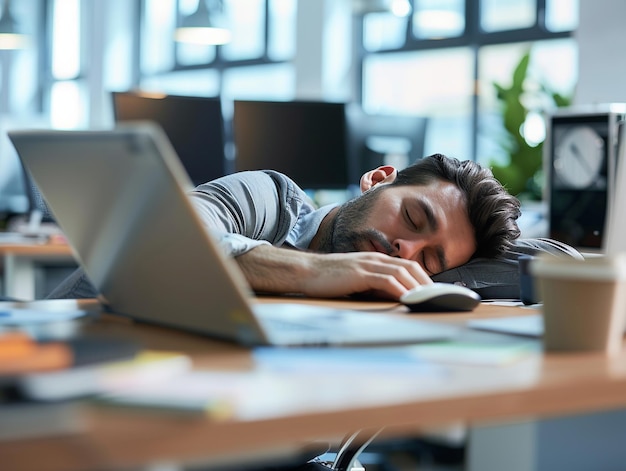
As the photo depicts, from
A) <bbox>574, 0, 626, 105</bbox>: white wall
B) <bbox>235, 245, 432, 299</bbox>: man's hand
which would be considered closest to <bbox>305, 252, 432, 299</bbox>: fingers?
<bbox>235, 245, 432, 299</bbox>: man's hand

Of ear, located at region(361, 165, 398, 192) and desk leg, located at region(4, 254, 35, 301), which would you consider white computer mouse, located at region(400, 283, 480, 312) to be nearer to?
ear, located at region(361, 165, 398, 192)

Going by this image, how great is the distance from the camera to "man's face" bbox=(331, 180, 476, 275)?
1.66m

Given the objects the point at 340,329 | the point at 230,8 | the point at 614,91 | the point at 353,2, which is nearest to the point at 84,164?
the point at 340,329

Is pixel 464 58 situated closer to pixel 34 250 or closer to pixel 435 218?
pixel 34 250

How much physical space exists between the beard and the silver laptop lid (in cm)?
66

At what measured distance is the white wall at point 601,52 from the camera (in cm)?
509

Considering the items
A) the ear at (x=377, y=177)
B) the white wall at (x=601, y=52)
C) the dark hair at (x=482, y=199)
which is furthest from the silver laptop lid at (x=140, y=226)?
the white wall at (x=601, y=52)

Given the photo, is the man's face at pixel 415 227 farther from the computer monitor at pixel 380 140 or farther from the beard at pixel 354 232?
the computer monitor at pixel 380 140

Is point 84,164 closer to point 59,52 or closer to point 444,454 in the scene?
point 444,454

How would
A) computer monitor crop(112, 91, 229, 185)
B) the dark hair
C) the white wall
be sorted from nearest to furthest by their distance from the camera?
the dark hair < computer monitor crop(112, 91, 229, 185) < the white wall

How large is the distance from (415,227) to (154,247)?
34.0 inches

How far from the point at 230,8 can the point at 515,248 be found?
7403mm

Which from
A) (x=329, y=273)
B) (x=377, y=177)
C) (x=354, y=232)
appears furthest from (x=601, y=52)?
(x=329, y=273)

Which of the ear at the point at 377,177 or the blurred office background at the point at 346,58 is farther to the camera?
the blurred office background at the point at 346,58
